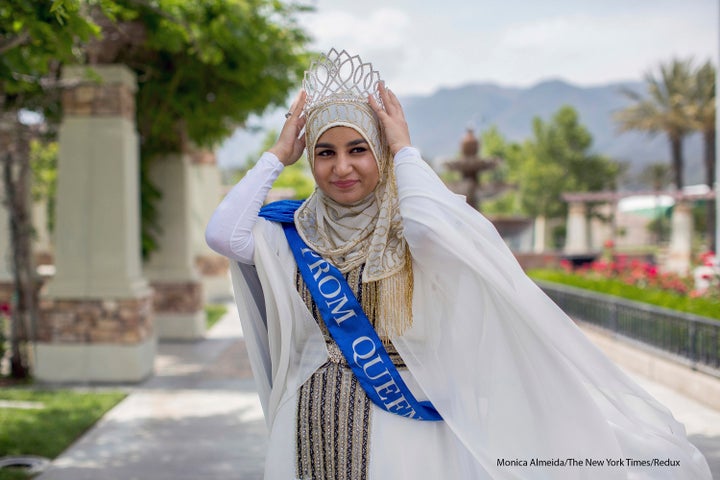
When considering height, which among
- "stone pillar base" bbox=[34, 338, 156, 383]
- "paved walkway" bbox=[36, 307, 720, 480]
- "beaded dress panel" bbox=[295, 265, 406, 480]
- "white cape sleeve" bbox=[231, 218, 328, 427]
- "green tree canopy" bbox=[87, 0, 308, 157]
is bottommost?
"paved walkway" bbox=[36, 307, 720, 480]

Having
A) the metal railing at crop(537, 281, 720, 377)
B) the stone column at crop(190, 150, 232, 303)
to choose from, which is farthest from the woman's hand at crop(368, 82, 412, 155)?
the stone column at crop(190, 150, 232, 303)

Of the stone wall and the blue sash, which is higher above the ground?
the blue sash

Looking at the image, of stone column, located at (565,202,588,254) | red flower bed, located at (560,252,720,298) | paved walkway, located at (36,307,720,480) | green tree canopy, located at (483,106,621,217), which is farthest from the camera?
green tree canopy, located at (483,106,621,217)

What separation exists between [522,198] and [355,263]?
49.0 meters

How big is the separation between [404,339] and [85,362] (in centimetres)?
677

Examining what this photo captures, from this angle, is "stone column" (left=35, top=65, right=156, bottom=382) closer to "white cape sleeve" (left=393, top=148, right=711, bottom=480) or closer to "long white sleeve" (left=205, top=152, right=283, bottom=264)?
"long white sleeve" (left=205, top=152, right=283, bottom=264)

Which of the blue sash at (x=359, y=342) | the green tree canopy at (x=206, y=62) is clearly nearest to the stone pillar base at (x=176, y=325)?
the green tree canopy at (x=206, y=62)

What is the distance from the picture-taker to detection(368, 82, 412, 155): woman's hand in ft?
7.61

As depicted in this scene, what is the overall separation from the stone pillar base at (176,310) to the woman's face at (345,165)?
9.86m

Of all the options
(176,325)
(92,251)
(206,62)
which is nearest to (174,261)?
(176,325)

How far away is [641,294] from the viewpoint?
32.9 ft

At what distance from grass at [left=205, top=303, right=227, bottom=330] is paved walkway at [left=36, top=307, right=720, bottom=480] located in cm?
509

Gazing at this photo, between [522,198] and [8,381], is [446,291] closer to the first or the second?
[8,381]

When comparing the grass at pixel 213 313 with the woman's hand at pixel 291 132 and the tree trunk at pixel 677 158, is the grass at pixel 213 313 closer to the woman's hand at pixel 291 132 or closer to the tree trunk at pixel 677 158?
the woman's hand at pixel 291 132
